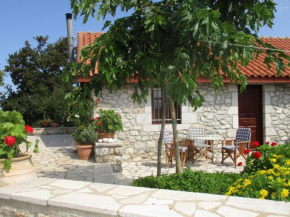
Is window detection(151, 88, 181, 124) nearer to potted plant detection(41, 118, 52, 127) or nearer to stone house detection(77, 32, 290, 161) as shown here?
stone house detection(77, 32, 290, 161)

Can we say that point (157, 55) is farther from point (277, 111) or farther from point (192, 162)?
point (277, 111)

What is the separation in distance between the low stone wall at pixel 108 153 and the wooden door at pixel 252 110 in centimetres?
394

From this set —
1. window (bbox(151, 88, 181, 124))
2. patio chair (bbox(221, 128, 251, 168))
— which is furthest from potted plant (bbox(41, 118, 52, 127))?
patio chair (bbox(221, 128, 251, 168))

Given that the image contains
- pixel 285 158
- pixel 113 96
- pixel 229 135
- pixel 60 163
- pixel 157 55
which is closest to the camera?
pixel 157 55

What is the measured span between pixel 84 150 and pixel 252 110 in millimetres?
5137

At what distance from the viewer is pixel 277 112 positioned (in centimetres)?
792

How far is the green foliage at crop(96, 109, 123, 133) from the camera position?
6723mm

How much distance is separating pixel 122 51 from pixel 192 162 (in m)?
4.45

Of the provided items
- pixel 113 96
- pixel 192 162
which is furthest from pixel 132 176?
pixel 113 96

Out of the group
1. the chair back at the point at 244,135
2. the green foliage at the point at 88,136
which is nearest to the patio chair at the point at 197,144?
the chair back at the point at 244,135

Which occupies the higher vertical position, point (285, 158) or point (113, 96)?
point (113, 96)

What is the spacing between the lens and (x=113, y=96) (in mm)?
7094

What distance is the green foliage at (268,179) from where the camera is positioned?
2414 millimetres

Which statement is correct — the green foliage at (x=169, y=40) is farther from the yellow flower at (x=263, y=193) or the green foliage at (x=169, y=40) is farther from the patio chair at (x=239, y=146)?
the patio chair at (x=239, y=146)
